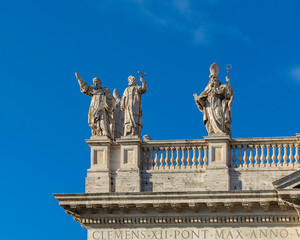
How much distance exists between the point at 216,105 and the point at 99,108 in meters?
3.95

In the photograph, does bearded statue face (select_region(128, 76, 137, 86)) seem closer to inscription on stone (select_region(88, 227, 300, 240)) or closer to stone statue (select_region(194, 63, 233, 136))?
stone statue (select_region(194, 63, 233, 136))

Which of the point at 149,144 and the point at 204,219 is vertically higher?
the point at 149,144

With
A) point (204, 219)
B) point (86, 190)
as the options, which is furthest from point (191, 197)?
point (86, 190)

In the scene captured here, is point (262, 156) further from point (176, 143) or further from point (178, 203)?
point (178, 203)

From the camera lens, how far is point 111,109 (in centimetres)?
4397

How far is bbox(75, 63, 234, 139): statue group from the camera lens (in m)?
43.2

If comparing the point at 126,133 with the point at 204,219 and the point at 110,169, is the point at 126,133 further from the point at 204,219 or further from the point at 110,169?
the point at 204,219

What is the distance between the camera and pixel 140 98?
44.0 metres

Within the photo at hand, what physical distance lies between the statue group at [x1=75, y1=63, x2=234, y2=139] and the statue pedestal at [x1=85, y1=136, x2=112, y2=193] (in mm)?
395

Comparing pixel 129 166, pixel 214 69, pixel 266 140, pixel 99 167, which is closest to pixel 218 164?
pixel 266 140

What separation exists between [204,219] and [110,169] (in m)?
3.71

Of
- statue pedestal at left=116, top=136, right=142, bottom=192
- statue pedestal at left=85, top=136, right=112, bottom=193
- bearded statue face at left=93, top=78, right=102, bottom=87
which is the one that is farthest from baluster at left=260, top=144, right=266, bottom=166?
bearded statue face at left=93, top=78, right=102, bottom=87

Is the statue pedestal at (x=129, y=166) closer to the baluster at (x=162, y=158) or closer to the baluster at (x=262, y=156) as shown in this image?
the baluster at (x=162, y=158)

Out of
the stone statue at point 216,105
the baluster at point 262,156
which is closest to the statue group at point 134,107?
the stone statue at point 216,105
